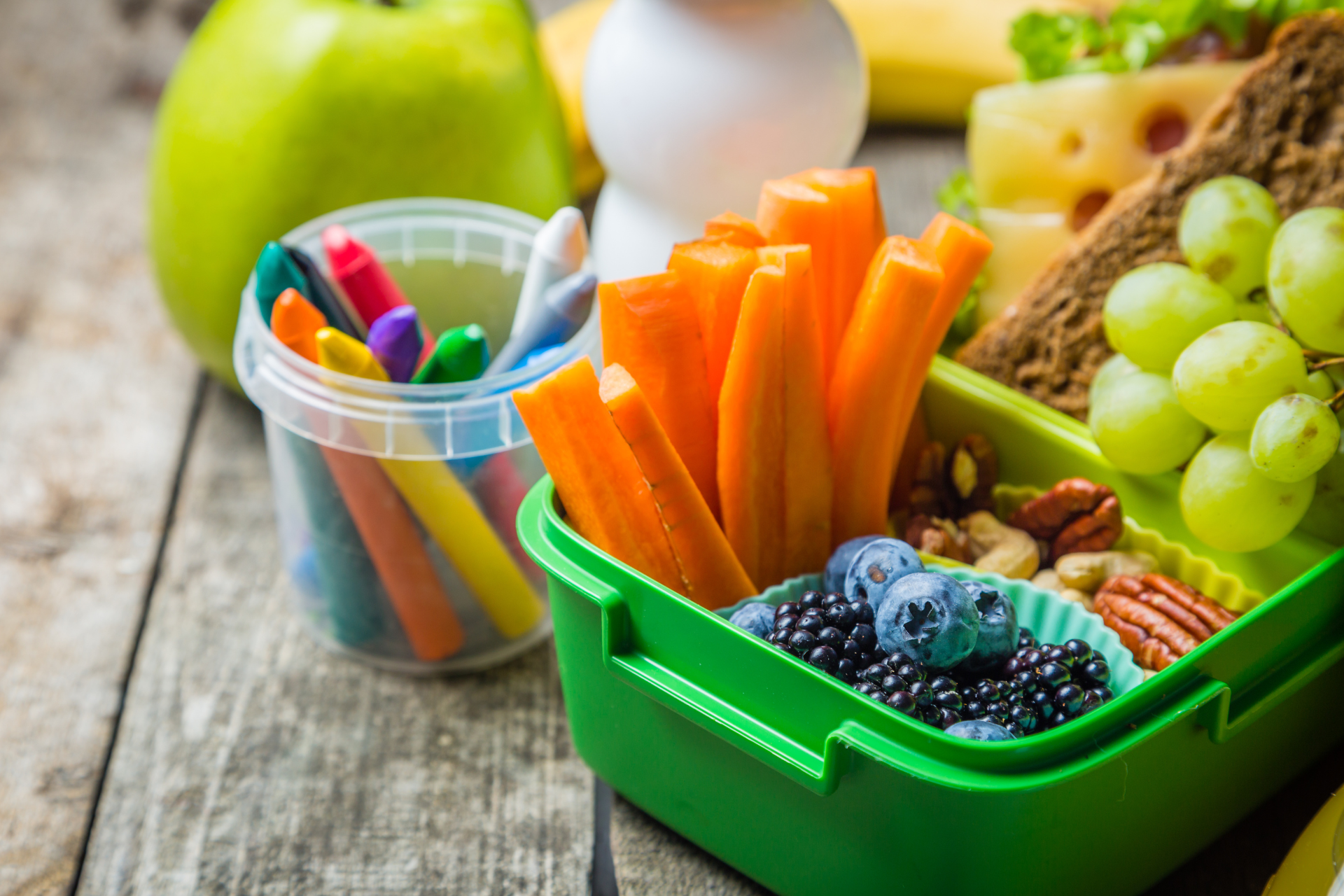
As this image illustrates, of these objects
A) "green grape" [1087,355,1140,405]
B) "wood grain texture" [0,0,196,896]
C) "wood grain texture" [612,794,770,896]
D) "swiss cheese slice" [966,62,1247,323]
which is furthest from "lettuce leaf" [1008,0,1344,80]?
"wood grain texture" [0,0,196,896]

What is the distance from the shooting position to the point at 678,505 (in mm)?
586

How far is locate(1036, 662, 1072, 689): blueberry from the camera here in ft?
1.70

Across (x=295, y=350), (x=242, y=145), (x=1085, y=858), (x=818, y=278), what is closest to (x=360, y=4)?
(x=242, y=145)

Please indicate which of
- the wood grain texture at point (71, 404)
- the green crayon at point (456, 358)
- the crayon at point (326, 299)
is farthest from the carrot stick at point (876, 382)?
the wood grain texture at point (71, 404)

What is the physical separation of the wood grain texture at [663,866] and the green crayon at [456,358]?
266 mm

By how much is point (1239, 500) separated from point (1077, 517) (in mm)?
99

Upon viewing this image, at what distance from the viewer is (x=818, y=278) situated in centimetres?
64

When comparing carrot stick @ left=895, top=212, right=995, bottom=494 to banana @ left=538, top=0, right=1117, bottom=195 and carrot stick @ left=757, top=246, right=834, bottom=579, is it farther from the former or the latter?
banana @ left=538, top=0, right=1117, bottom=195

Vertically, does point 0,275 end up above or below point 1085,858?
below

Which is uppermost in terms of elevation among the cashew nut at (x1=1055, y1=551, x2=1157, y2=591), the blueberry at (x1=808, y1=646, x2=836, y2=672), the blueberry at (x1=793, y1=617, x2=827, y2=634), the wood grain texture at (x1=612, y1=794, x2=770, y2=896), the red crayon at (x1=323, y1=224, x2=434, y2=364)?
the blueberry at (x1=793, y1=617, x2=827, y2=634)

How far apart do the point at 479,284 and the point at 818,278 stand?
0.30 m

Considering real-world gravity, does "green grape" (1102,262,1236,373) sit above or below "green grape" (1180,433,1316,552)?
above

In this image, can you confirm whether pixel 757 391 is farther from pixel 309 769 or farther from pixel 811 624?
pixel 309 769

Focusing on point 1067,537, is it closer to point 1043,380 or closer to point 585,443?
point 1043,380
